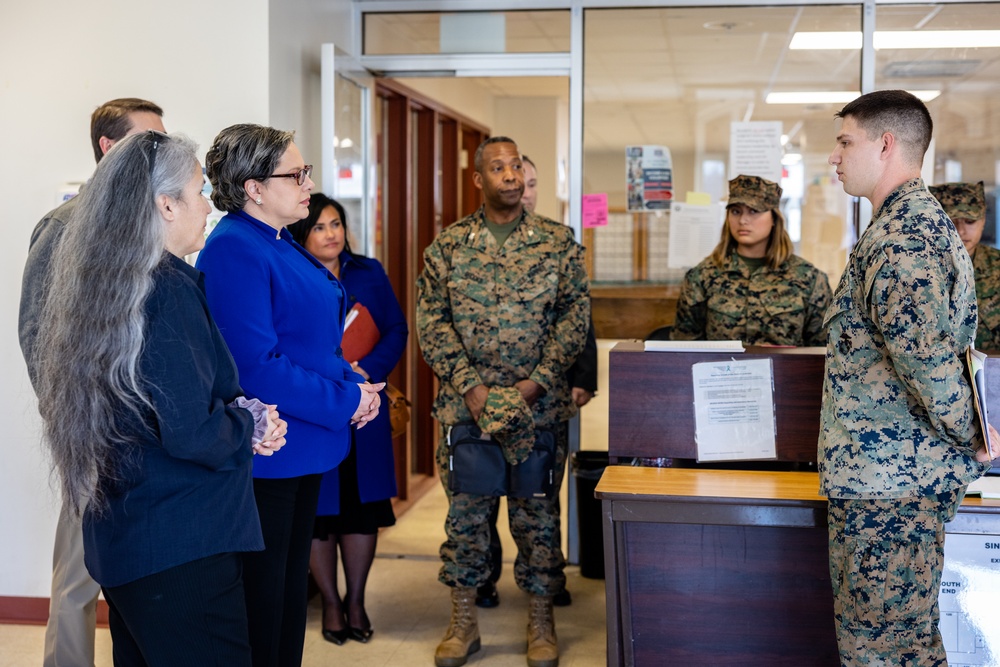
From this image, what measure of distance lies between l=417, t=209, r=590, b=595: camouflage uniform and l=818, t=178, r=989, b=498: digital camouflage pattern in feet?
4.26

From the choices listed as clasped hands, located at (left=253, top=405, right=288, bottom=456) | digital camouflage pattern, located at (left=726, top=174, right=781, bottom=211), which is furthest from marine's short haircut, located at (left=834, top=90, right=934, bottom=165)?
clasped hands, located at (left=253, top=405, right=288, bottom=456)

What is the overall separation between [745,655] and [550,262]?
1472mm

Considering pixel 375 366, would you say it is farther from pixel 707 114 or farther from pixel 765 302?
pixel 707 114

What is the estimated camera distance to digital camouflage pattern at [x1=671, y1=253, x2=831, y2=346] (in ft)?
12.0

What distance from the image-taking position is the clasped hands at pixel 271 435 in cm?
209

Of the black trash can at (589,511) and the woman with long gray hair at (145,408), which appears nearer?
the woman with long gray hair at (145,408)

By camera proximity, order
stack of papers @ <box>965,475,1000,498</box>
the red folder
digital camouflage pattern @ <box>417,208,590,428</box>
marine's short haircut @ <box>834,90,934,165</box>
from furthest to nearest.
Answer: the red folder, digital camouflage pattern @ <box>417,208,590,428</box>, stack of papers @ <box>965,475,1000,498</box>, marine's short haircut @ <box>834,90,934,165</box>

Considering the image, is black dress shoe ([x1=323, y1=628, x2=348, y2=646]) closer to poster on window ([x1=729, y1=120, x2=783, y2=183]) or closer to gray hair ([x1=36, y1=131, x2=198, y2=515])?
gray hair ([x1=36, y1=131, x2=198, y2=515])

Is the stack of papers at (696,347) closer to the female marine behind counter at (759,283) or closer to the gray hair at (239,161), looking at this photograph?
the female marine behind counter at (759,283)

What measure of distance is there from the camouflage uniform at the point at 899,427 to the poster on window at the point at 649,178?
2.20m

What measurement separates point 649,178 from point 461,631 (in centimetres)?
220

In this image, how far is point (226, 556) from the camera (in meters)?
1.94

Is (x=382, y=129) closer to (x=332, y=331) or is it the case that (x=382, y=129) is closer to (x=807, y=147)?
(x=807, y=147)

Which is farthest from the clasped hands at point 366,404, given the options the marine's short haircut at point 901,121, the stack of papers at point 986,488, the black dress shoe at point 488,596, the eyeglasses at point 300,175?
the black dress shoe at point 488,596
